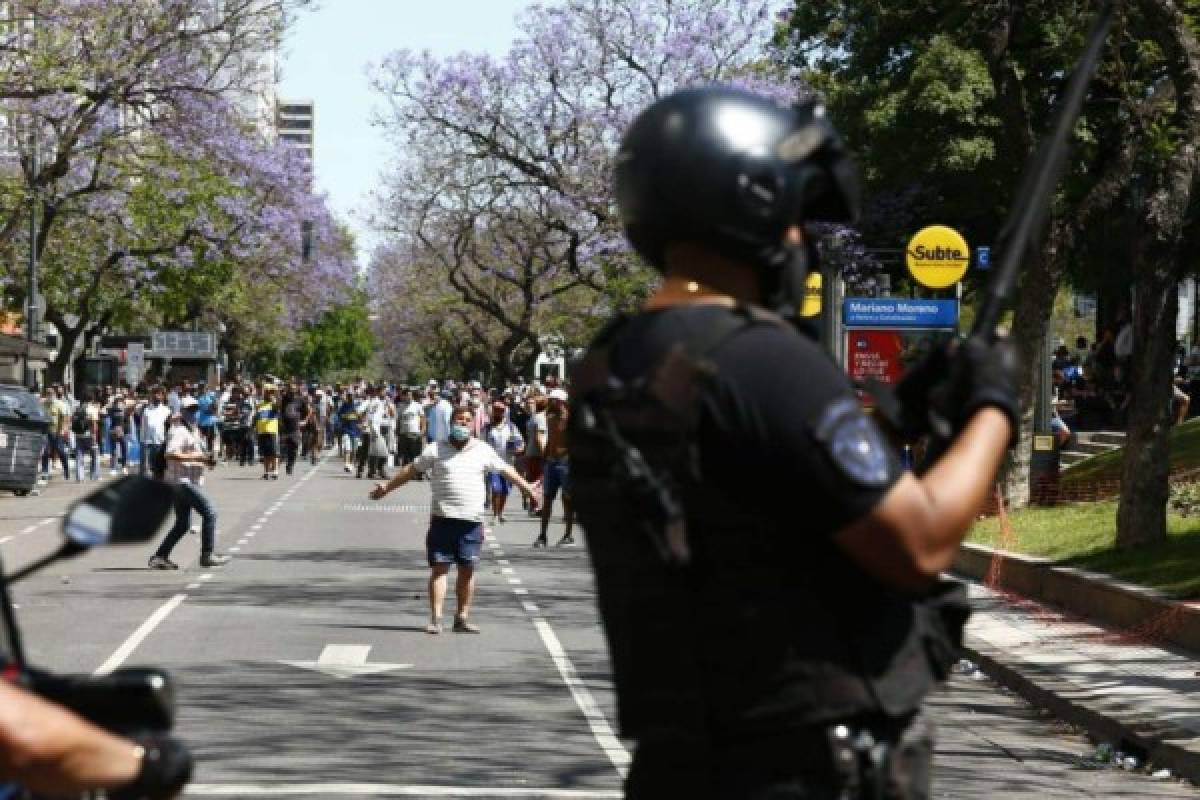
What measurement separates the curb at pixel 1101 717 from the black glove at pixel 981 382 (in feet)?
26.7

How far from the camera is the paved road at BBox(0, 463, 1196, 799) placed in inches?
422

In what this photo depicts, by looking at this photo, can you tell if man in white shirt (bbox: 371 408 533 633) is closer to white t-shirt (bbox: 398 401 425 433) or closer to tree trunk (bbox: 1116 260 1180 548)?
tree trunk (bbox: 1116 260 1180 548)

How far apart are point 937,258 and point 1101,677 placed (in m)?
9.19

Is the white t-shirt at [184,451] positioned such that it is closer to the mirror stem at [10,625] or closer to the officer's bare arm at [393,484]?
the officer's bare arm at [393,484]

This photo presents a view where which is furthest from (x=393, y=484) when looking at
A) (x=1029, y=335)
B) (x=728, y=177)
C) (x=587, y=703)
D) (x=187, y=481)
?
(x=728, y=177)

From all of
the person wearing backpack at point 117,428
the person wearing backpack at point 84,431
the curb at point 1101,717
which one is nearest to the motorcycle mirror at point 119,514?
the curb at point 1101,717

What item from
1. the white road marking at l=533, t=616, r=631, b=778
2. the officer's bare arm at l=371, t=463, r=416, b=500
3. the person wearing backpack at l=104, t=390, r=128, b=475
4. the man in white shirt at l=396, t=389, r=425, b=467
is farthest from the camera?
the person wearing backpack at l=104, t=390, r=128, b=475

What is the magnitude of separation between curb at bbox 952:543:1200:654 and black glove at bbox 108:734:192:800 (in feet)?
43.4

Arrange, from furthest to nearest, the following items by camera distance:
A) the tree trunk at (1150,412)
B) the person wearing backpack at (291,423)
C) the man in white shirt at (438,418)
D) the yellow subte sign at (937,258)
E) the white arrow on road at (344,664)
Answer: the person wearing backpack at (291,423)
the man in white shirt at (438,418)
the yellow subte sign at (937,258)
the tree trunk at (1150,412)
the white arrow on road at (344,664)

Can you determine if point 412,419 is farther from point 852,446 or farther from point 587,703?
point 852,446

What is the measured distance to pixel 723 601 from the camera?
3.17 meters

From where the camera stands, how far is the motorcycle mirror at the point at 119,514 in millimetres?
3320

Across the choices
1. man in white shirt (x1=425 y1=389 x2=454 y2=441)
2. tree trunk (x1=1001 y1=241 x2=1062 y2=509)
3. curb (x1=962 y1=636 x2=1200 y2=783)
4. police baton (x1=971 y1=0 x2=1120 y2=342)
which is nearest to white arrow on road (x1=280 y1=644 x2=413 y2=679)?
curb (x1=962 y1=636 x2=1200 y2=783)

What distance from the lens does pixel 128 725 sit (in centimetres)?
320
